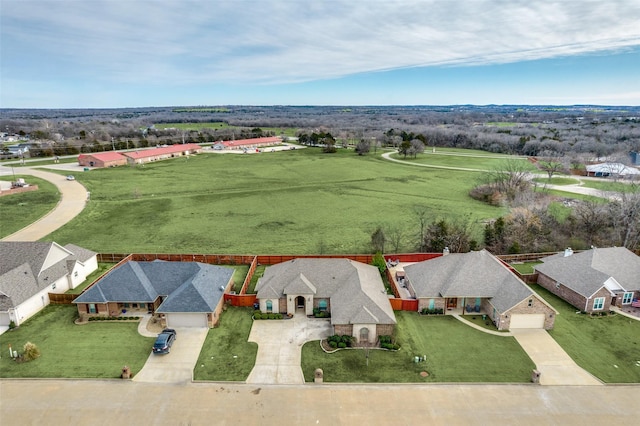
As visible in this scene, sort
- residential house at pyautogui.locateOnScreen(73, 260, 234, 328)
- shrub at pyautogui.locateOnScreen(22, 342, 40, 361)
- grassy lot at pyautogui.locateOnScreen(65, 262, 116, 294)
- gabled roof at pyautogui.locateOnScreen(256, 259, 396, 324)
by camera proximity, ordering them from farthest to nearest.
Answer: grassy lot at pyautogui.locateOnScreen(65, 262, 116, 294), residential house at pyautogui.locateOnScreen(73, 260, 234, 328), gabled roof at pyautogui.locateOnScreen(256, 259, 396, 324), shrub at pyautogui.locateOnScreen(22, 342, 40, 361)

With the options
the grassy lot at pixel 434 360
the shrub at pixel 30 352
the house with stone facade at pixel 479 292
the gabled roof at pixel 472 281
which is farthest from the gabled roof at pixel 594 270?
the shrub at pixel 30 352

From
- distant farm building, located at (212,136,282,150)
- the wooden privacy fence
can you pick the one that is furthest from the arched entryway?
distant farm building, located at (212,136,282,150)

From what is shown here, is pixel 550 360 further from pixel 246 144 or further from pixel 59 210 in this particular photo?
pixel 246 144

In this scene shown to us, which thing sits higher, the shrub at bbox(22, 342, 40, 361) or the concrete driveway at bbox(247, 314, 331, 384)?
the shrub at bbox(22, 342, 40, 361)

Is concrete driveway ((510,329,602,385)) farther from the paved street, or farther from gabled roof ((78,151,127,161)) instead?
gabled roof ((78,151,127,161))

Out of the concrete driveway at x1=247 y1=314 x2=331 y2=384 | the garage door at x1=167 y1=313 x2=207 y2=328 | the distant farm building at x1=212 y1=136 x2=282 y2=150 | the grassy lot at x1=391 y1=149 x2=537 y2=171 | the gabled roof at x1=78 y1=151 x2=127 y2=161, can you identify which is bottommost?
the concrete driveway at x1=247 y1=314 x2=331 y2=384

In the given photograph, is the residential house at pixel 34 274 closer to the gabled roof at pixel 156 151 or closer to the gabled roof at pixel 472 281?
the gabled roof at pixel 472 281
